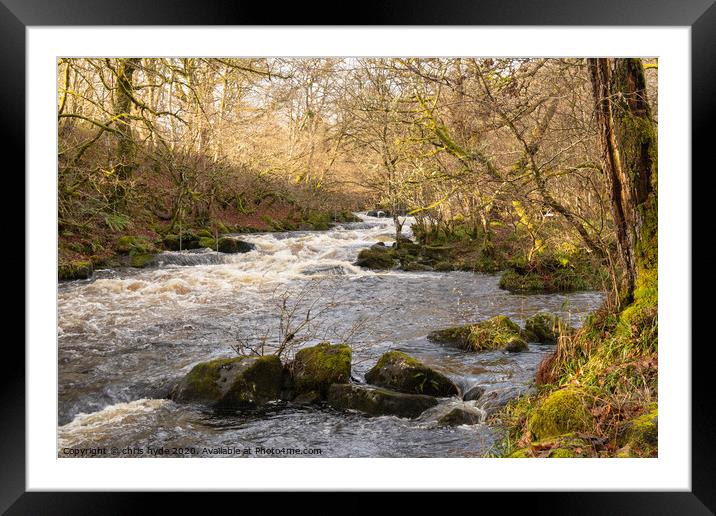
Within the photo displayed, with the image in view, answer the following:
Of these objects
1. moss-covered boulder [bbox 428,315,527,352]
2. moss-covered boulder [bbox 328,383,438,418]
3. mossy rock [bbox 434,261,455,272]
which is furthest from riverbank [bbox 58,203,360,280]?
moss-covered boulder [bbox 428,315,527,352]

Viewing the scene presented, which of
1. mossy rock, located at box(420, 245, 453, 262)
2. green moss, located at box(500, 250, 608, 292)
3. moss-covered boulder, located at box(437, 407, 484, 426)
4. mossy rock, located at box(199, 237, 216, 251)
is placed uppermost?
mossy rock, located at box(199, 237, 216, 251)

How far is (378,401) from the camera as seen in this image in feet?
14.7

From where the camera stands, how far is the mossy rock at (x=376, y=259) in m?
9.15

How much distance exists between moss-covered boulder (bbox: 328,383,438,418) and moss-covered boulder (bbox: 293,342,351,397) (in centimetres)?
14

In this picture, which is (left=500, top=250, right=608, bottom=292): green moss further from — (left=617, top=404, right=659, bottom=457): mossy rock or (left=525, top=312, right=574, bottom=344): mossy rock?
(left=617, top=404, right=659, bottom=457): mossy rock

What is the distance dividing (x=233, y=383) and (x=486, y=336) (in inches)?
125

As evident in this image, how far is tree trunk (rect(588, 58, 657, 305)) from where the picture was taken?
379cm

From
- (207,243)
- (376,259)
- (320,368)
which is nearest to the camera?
(320,368)

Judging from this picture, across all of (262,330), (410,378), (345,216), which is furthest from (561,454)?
(345,216)

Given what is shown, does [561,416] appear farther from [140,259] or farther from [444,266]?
[140,259]

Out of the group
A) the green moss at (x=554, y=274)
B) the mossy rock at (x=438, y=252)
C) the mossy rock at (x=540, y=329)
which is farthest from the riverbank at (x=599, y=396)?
the mossy rock at (x=438, y=252)
